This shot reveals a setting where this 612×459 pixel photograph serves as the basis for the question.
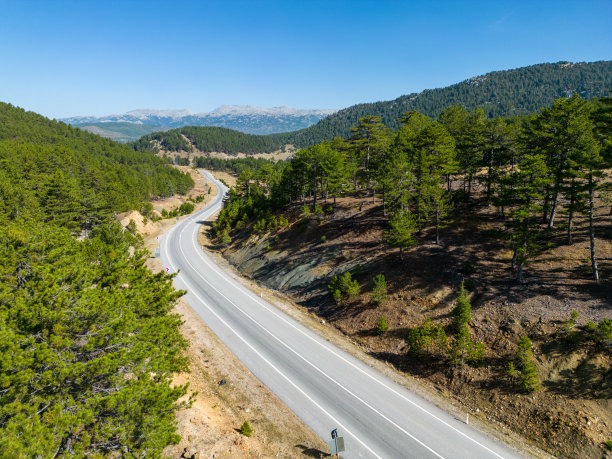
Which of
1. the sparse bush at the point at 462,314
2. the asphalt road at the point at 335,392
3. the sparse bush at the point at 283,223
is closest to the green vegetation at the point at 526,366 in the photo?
the sparse bush at the point at 462,314

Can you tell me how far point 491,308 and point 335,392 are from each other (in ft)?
43.5

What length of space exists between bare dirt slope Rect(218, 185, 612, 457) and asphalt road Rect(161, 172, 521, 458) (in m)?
2.43

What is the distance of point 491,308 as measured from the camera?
21.8m

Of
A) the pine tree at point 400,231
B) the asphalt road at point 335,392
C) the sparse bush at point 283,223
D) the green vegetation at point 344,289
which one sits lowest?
the asphalt road at point 335,392

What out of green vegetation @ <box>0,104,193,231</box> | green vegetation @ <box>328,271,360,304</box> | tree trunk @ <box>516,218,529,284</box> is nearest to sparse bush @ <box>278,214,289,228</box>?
green vegetation @ <box>328,271,360,304</box>

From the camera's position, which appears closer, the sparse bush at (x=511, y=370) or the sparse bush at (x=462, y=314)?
the sparse bush at (x=511, y=370)

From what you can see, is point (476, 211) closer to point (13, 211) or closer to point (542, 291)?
point (542, 291)

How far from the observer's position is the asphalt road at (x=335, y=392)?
49.3ft

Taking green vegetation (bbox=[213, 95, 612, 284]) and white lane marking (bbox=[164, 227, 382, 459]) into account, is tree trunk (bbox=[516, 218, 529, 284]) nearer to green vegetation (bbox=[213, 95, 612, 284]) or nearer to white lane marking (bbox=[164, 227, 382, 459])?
green vegetation (bbox=[213, 95, 612, 284])

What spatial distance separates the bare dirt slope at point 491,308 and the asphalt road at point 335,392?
243 cm

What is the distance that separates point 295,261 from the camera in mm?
39219

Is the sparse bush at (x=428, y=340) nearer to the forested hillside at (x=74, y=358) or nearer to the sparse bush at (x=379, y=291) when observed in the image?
the sparse bush at (x=379, y=291)

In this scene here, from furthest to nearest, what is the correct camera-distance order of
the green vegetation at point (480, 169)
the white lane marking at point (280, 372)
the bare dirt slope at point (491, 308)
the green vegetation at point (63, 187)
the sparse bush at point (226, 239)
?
the sparse bush at point (226, 239) < the green vegetation at point (63, 187) < the green vegetation at point (480, 169) < the bare dirt slope at point (491, 308) < the white lane marking at point (280, 372)

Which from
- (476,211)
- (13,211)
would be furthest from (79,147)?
(476,211)
